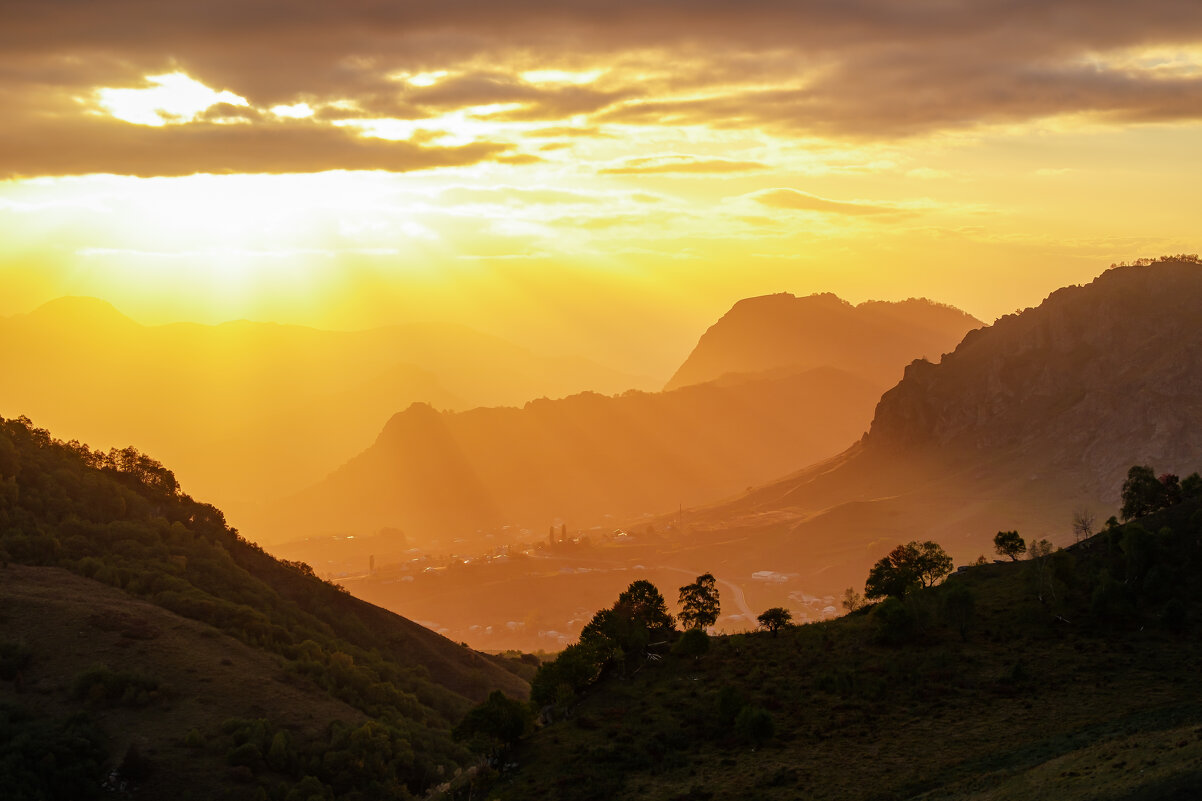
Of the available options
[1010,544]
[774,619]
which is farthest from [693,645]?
[1010,544]

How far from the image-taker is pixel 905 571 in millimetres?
115500

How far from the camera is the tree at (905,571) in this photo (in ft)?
369

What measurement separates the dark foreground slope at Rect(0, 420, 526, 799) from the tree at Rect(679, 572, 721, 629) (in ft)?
94.5

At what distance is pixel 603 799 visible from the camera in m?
75.7

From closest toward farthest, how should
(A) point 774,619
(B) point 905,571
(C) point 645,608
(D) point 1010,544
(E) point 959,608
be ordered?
(E) point 959,608 → (C) point 645,608 → (A) point 774,619 → (B) point 905,571 → (D) point 1010,544

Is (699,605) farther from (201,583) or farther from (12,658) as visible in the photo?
(201,583)

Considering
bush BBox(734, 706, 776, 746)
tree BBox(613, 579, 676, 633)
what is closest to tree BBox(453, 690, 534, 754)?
bush BBox(734, 706, 776, 746)

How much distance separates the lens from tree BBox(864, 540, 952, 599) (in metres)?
113

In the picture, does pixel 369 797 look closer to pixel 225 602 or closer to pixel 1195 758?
pixel 225 602

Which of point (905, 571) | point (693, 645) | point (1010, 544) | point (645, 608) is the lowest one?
point (693, 645)

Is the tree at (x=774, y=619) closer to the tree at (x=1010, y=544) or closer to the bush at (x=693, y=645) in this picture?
the bush at (x=693, y=645)

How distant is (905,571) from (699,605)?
2445 centimetres

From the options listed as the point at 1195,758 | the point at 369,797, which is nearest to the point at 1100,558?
the point at 1195,758

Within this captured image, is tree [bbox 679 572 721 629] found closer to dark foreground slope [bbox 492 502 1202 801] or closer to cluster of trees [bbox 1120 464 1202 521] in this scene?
dark foreground slope [bbox 492 502 1202 801]
